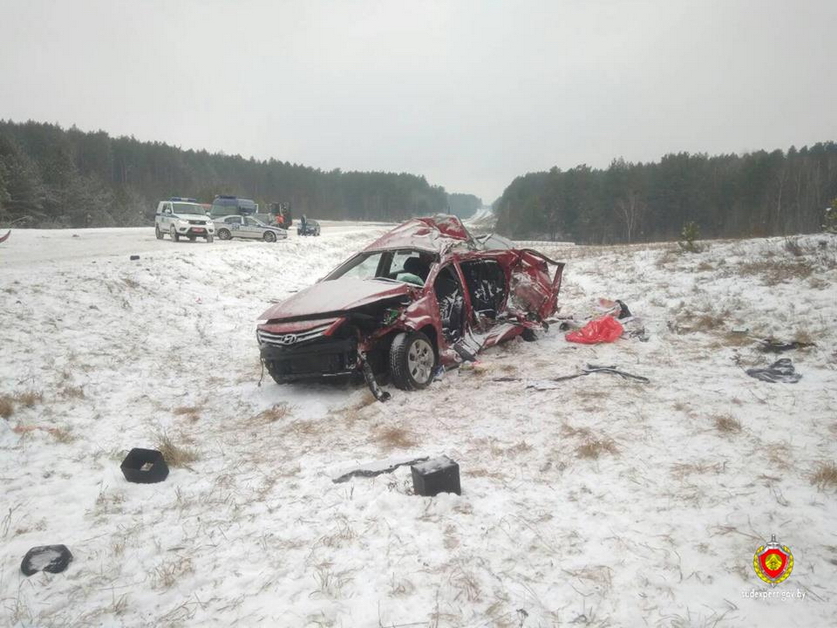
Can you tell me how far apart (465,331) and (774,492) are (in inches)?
158

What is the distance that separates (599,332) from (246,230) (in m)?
22.6

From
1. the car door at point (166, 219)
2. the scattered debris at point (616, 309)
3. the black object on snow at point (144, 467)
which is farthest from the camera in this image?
the car door at point (166, 219)

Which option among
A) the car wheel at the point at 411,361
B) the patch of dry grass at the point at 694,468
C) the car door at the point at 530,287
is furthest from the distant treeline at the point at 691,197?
the patch of dry grass at the point at 694,468

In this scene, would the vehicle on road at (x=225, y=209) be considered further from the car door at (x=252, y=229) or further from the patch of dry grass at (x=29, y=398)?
the patch of dry grass at (x=29, y=398)

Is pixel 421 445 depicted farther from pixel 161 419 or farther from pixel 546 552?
pixel 161 419

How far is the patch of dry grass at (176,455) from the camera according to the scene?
3.85 m

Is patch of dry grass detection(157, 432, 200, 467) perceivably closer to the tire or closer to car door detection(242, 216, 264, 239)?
the tire

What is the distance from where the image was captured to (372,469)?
3471 millimetres

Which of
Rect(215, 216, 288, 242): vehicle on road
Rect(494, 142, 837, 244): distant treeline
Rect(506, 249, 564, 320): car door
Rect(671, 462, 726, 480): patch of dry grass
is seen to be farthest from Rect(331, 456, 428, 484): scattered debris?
Rect(494, 142, 837, 244): distant treeline

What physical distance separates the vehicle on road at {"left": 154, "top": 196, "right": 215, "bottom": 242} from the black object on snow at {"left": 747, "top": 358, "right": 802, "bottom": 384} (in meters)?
20.5

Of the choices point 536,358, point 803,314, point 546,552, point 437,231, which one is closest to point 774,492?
point 546,552

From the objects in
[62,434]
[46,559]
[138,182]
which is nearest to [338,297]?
[62,434]

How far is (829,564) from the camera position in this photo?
2258mm

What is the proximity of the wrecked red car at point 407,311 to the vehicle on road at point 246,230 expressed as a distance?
20.0m
